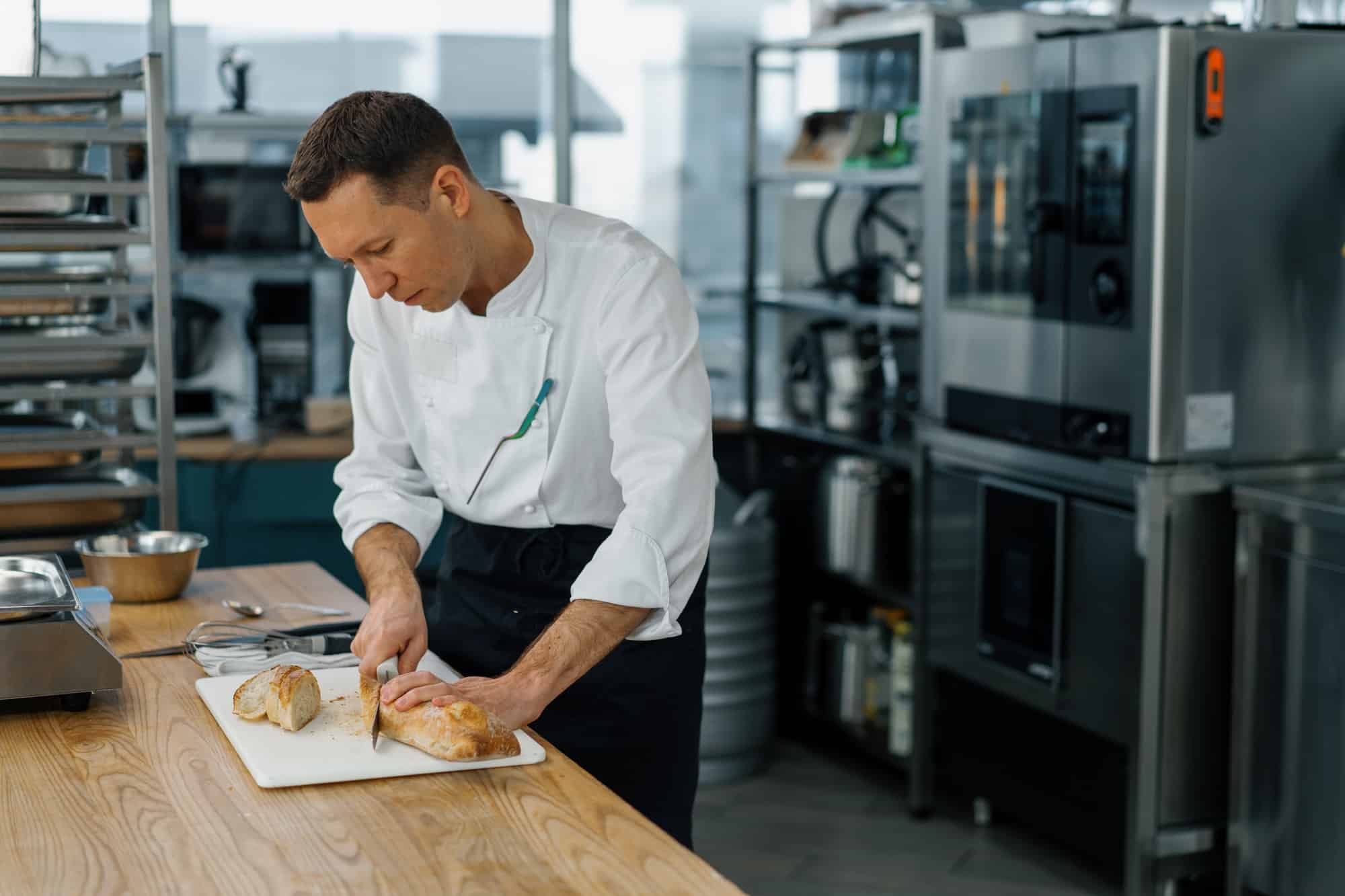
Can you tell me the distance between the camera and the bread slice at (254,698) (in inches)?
70.4

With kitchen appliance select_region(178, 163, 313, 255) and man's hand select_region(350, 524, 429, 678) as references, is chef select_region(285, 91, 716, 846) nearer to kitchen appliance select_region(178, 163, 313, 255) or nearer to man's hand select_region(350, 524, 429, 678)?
man's hand select_region(350, 524, 429, 678)

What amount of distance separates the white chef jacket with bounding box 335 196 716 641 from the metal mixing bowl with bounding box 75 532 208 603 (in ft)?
1.01

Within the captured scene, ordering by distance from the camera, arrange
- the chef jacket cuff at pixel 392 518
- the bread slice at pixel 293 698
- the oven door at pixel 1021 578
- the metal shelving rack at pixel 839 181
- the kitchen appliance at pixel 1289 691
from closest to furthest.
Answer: the bread slice at pixel 293 698 → the chef jacket cuff at pixel 392 518 → the kitchen appliance at pixel 1289 691 → the oven door at pixel 1021 578 → the metal shelving rack at pixel 839 181

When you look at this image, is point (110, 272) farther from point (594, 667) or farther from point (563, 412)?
point (594, 667)

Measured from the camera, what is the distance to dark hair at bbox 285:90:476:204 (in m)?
1.83

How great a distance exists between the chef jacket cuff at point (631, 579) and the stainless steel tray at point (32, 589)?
611mm

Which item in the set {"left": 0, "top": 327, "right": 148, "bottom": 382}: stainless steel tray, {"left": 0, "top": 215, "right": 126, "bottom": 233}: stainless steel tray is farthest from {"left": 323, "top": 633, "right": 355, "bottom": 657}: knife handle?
{"left": 0, "top": 215, "right": 126, "bottom": 233}: stainless steel tray

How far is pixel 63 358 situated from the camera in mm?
2736

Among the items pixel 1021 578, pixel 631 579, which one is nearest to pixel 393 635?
pixel 631 579

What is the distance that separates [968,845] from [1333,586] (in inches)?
49.5

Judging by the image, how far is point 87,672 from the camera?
1.87 metres

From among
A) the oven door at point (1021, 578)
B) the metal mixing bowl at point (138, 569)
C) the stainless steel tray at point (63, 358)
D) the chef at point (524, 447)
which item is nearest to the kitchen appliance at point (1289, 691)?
the oven door at point (1021, 578)

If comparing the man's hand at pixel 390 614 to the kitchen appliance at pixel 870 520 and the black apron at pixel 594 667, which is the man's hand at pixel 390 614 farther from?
the kitchen appliance at pixel 870 520

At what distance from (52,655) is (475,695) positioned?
20.2 inches
